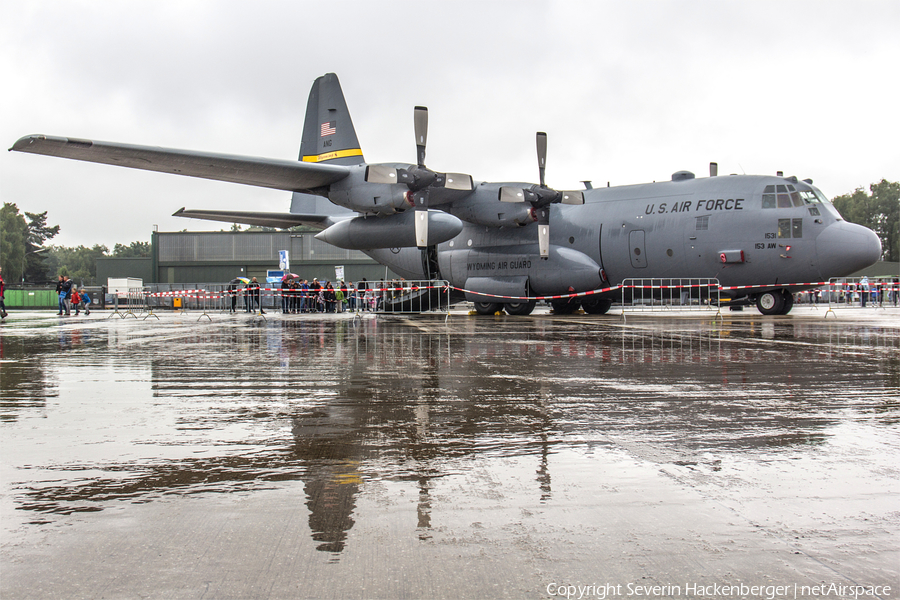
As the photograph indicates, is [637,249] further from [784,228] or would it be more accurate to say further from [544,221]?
[784,228]

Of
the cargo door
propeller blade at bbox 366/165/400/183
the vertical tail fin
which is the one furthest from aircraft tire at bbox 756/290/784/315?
the vertical tail fin

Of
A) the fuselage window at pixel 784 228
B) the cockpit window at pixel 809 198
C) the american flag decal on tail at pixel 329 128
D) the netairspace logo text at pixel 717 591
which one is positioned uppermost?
the american flag decal on tail at pixel 329 128

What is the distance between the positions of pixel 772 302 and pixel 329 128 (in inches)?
539

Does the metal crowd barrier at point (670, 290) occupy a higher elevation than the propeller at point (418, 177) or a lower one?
lower

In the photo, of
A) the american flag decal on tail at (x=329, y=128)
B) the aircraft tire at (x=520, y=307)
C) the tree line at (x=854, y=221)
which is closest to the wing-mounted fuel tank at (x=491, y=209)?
the aircraft tire at (x=520, y=307)

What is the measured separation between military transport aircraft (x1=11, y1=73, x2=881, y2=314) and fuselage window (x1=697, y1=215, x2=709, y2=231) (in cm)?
4

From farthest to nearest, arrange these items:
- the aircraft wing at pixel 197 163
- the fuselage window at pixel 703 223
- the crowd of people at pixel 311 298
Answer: the crowd of people at pixel 311 298, the fuselage window at pixel 703 223, the aircraft wing at pixel 197 163

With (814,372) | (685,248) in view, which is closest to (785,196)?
(685,248)

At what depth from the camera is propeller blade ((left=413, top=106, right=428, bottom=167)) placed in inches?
647

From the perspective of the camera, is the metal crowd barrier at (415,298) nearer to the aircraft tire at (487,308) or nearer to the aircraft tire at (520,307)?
the aircraft tire at (487,308)

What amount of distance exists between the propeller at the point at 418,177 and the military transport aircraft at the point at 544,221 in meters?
0.03

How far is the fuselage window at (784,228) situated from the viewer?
15.6 m

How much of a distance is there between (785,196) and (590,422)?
47.0 feet

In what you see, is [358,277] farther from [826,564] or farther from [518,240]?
[826,564]
